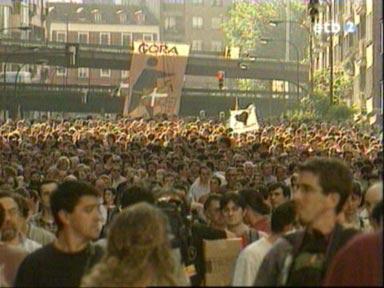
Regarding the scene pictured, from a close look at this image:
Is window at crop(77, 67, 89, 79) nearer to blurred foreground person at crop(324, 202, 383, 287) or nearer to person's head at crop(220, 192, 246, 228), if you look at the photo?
person's head at crop(220, 192, 246, 228)

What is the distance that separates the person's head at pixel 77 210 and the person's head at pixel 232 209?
370 cm

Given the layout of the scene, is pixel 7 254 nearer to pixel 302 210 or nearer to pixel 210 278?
pixel 210 278

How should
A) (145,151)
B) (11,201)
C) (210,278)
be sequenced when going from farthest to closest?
(145,151)
(11,201)
(210,278)

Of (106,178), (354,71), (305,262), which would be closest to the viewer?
(305,262)

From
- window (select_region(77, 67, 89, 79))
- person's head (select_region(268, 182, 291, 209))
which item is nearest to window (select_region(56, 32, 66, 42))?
window (select_region(77, 67, 89, 79))

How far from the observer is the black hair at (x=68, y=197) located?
9984 millimetres

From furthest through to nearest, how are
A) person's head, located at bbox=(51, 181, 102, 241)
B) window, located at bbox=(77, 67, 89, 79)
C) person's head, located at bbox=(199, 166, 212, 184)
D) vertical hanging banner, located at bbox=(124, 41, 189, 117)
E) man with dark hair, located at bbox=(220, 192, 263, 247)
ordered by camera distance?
window, located at bbox=(77, 67, 89, 79)
vertical hanging banner, located at bbox=(124, 41, 189, 117)
person's head, located at bbox=(199, 166, 212, 184)
man with dark hair, located at bbox=(220, 192, 263, 247)
person's head, located at bbox=(51, 181, 102, 241)

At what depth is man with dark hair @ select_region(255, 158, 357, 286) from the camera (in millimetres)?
8047

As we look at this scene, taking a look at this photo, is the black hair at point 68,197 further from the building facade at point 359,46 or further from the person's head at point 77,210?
the building facade at point 359,46

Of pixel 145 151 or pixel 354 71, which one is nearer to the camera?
pixel 145 151

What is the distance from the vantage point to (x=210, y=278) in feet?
35.6

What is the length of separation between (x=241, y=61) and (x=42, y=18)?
155 feet

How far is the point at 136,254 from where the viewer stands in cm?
786

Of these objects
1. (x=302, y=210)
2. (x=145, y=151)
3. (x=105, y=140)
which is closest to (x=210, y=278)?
(x=302, y=210)
